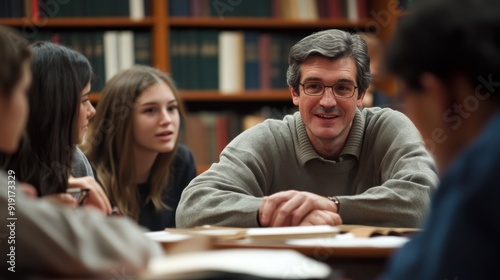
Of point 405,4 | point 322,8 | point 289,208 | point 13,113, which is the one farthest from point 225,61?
point 13,113

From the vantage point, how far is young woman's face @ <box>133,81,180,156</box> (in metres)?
3.20

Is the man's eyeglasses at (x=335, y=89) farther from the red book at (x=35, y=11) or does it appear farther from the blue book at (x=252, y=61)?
the red book at (x=35, y=11)

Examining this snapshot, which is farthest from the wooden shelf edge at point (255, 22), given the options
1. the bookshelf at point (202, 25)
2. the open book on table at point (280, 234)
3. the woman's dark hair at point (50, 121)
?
the open book on table at point (280, 234)

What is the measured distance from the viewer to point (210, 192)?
88.0 inches

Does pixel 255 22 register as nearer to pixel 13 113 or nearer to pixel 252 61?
pixel 252 61

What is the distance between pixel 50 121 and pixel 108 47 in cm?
210

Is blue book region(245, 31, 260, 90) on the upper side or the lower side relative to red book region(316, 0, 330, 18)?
lower

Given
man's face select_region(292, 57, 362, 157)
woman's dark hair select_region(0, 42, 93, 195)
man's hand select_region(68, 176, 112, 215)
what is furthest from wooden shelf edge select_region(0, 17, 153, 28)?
man's hand select_region(68, 176, 112, 215)

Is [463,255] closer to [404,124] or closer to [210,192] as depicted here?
[210,192]

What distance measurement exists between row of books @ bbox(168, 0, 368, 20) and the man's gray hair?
4.82 feet

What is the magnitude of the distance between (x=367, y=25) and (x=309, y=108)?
164 cm

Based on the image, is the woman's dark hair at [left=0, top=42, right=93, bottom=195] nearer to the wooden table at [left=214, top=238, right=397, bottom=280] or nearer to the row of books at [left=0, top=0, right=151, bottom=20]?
the wooden table at [left=214, top=238, right=397, bottom=280]

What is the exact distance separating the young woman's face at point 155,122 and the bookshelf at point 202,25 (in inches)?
29.9

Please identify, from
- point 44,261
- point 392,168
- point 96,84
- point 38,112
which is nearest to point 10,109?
point 44,261
